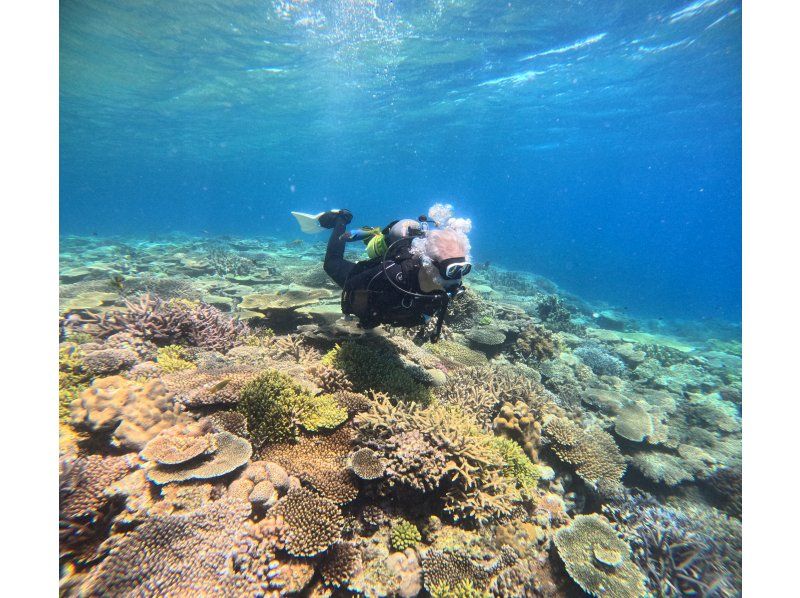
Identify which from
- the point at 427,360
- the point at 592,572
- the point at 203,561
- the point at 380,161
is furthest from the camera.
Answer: the point at 380,161

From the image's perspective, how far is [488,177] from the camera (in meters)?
101

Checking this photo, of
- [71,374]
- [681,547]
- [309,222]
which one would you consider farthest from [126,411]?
[681,547]

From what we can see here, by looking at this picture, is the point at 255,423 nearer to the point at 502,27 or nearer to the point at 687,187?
the point at 502,27

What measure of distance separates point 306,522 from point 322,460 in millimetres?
768

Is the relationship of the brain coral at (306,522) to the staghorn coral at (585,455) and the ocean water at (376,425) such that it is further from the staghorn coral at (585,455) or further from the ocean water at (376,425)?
the staghorn coral at (585,455)

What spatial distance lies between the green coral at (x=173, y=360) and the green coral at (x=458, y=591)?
4.16m

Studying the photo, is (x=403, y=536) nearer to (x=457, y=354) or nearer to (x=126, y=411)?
(x=126, y=411)

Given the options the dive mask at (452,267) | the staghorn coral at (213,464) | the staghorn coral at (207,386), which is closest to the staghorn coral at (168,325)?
the staghorn coral at (207,386)

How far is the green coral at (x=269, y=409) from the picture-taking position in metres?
3.67

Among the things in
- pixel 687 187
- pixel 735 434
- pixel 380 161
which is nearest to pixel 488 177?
pixel 380 161

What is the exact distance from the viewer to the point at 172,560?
2.37 m
